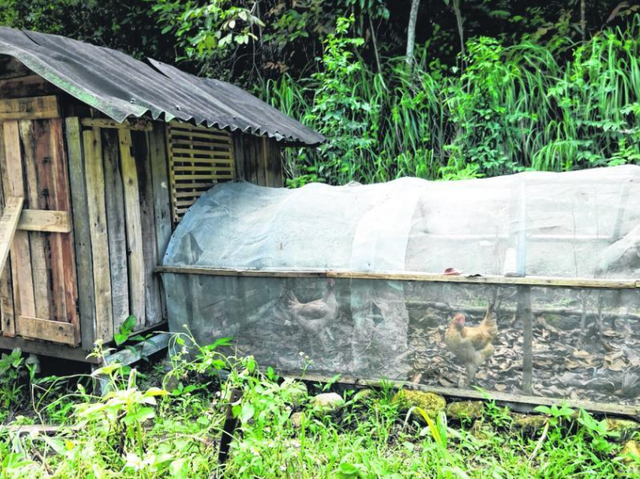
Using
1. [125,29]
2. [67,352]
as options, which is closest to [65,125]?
[67,352]

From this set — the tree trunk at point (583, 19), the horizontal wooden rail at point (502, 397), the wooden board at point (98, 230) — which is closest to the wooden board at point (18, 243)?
the wooden board at point (98, 230)

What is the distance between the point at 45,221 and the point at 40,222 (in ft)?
0.19

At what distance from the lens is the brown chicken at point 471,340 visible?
11.0 feet

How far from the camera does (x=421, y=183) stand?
432cm

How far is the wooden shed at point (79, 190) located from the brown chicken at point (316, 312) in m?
1.36

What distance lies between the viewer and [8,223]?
391 cm

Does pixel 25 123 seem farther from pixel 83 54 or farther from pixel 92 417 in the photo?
pixel 92 417

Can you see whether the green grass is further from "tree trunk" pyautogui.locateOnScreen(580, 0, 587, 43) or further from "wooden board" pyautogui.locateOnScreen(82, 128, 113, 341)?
"tree trunk" pyautogui.locateOnScreen(580, 0, 587, 43)

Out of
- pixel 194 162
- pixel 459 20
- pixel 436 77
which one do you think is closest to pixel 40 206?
pixel 194 162

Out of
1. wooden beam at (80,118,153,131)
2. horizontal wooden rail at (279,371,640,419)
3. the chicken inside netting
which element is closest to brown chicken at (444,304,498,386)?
the chicken inside netting

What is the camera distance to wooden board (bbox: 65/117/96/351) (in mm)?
3717

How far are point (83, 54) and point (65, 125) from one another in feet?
2.70

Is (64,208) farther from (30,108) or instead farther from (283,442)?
(283,442)

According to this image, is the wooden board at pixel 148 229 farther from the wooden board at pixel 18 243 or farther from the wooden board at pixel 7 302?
the wooden board at pixel 7 302
